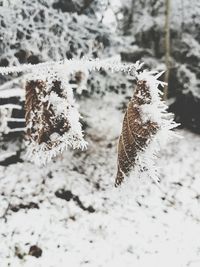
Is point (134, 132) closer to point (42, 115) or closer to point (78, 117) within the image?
point (78, 117)

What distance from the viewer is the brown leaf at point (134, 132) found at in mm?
2041

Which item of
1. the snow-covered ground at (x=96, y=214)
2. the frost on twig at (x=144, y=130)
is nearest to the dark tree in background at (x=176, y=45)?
the snow-covered ground at (x=96, y=214)

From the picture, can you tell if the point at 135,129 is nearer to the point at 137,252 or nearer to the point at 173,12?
the point at 137,252

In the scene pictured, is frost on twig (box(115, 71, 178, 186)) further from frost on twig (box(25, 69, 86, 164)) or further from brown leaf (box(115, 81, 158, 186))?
frost on twig (box(25, 69, 86, 164))

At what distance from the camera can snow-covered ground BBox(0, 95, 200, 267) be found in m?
4.73

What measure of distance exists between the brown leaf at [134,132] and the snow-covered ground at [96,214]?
2766 mm

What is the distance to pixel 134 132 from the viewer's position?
6.81 ft

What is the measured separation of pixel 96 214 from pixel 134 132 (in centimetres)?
361

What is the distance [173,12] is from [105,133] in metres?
2.90

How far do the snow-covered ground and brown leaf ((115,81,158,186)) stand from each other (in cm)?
277

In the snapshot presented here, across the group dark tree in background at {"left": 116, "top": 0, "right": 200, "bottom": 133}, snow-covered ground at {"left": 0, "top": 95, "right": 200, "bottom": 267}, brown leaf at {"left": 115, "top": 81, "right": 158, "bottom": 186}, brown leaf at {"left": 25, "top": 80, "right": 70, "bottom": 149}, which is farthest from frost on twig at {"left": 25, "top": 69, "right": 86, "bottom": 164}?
dark tree in background at {"left": 116, "top": 0, "right": 200, "bottom": 133}

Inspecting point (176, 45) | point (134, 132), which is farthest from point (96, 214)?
point (176, 45)

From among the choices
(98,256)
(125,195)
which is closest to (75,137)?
(98,256)

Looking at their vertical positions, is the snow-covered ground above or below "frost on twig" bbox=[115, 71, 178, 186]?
below
